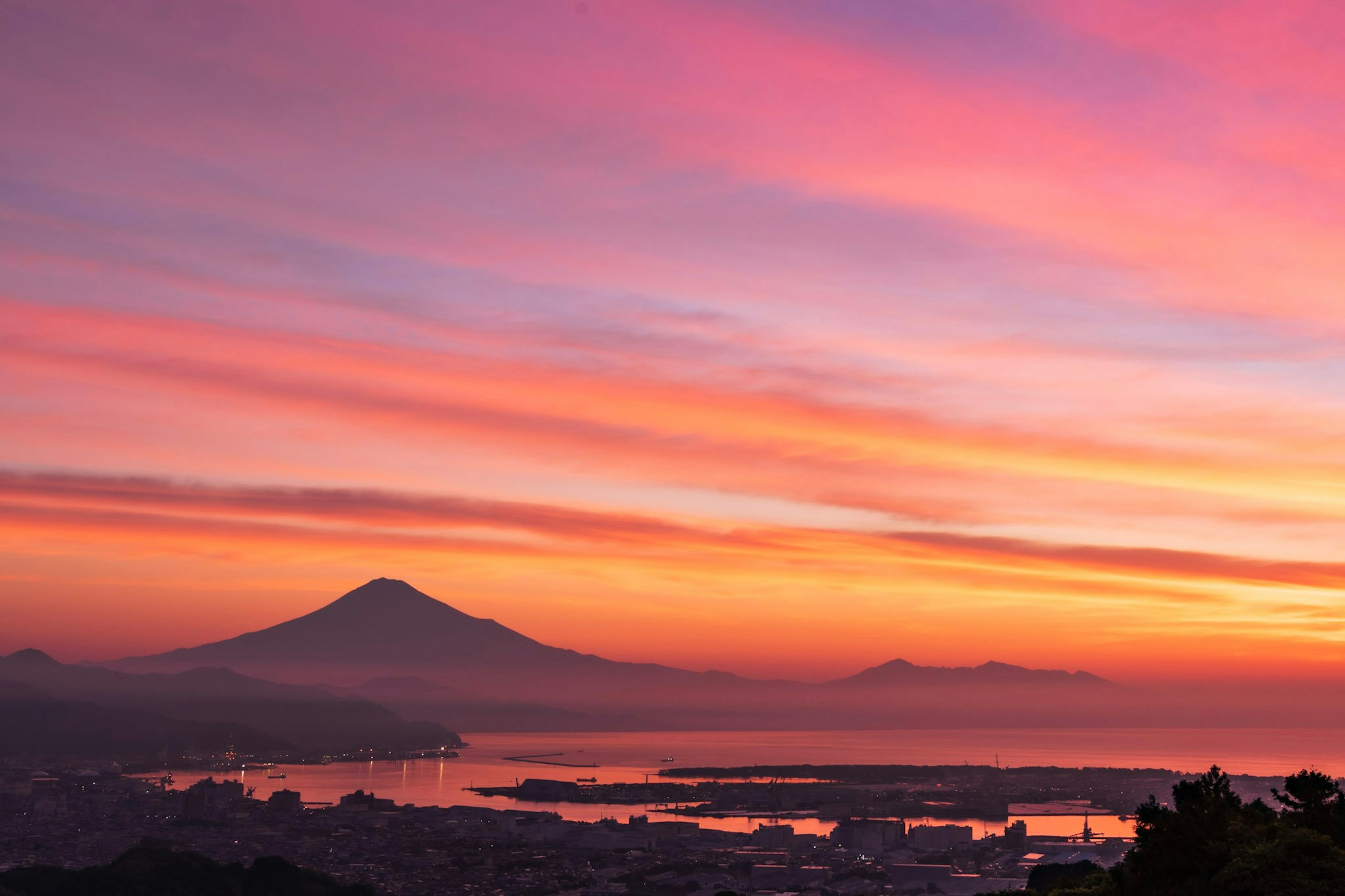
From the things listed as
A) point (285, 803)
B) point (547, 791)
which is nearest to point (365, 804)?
point (285, 803)

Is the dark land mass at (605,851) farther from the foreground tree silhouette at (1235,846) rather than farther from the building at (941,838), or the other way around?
the building at (941,838)

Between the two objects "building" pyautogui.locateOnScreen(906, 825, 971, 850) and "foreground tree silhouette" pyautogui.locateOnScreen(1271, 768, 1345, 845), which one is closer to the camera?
"foreground tree silhouette" pyautogui.locateOnScreen(1271, 768, 1345, 845)

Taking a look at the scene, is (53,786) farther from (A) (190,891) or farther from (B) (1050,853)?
(B) (1050,853)

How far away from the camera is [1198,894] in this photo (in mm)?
20781

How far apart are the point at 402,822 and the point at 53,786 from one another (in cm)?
4492

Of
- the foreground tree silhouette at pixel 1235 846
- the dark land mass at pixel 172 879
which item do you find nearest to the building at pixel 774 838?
the dark land mass at pixel 172 879

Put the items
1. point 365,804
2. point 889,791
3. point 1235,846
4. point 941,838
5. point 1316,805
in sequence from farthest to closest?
point 889,791 → point 365,804 → point 941,838 → point 1316,805 → point 1235,846

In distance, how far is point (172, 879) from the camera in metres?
55.2

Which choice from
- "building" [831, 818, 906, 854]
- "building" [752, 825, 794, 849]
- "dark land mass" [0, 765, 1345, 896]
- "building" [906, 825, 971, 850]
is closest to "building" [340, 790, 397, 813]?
"dark land mass" [0, 765, 1345, 896]

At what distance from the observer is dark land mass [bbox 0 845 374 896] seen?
52.1m

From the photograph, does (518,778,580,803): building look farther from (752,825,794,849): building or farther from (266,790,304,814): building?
(752,825,794,849): building

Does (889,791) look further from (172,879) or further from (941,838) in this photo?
(172,879)

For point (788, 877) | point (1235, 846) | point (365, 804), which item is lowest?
point (365, 804)

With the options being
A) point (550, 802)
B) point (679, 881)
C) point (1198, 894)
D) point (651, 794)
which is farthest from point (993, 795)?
point (1198, 894)
